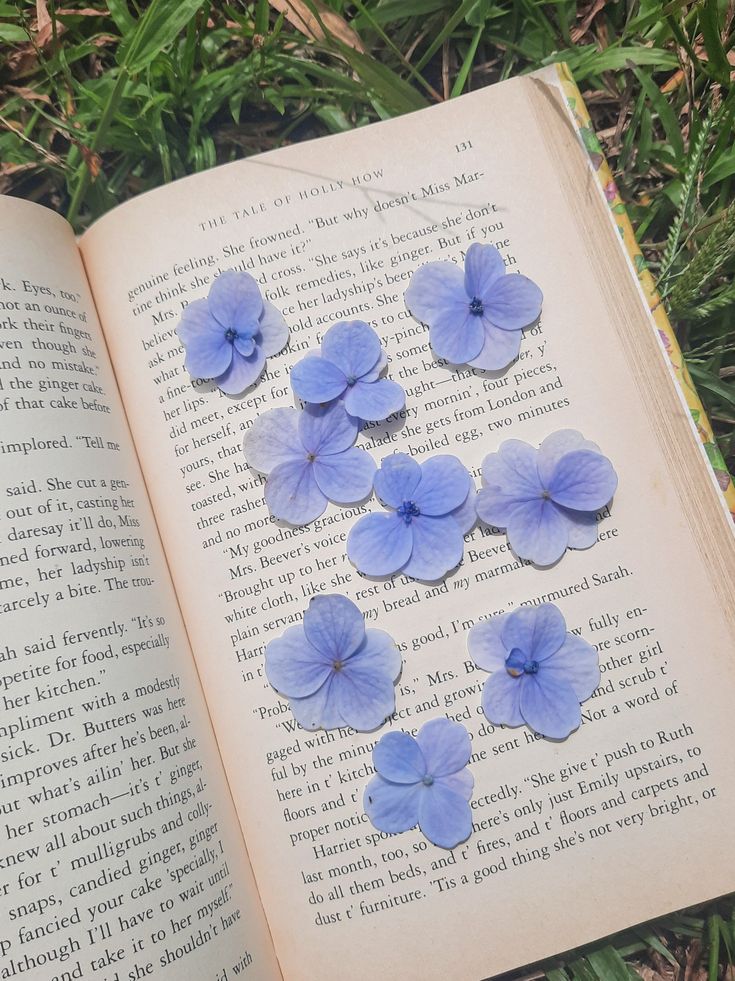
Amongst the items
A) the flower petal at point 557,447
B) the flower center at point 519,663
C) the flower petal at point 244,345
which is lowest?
the flower center at point 519,663

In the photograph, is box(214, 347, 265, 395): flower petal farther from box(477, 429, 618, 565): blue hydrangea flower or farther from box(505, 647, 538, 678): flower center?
box(505, 647, 538, 678): flower center

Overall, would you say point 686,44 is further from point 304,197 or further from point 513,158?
point 304,197

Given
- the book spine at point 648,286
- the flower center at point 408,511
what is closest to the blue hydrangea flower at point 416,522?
the flower center at point 408,511

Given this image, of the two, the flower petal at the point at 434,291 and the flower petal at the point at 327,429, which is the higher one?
the flower petal at the point at 434,291

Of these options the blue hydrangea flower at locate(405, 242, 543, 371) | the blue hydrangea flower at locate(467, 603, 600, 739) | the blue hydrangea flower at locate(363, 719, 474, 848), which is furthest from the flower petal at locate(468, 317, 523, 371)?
the blue hydrangea flower at locate(363, 719, 474, 848)

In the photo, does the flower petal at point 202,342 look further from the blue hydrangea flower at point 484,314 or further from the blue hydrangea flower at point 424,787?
the blue hydrangea flower at point 424,787
